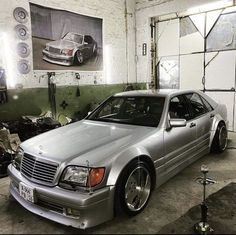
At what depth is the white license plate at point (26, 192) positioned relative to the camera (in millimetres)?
2219

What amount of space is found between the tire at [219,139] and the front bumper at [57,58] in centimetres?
365

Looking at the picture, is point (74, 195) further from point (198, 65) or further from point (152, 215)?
point (198, 65)

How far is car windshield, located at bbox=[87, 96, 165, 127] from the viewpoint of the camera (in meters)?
3.04

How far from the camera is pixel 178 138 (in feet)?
10.0

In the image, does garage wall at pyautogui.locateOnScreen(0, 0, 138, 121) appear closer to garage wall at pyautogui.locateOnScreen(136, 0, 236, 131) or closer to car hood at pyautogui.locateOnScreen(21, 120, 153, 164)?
garage wall at pyautogui.locateOnScreen(136, 0, 236, 131)

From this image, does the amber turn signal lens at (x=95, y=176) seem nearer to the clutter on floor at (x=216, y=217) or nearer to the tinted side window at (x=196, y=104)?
the clutter on floor at (x=216, y=217)

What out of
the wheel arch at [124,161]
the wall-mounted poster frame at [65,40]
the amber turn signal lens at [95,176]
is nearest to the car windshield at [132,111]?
the wheel arch at [124,161]

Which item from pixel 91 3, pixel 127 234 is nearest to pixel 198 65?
pixel 91 3

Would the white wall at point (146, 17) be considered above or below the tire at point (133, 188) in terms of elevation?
above

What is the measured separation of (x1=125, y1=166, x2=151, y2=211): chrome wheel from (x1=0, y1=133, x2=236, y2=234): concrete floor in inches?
4.4

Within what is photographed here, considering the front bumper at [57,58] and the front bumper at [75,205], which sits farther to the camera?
the front bumper at [57,58]

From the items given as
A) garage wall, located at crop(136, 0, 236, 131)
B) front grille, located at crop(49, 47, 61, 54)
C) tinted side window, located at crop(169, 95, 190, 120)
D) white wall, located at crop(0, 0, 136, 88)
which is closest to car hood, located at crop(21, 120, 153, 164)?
tinted side window, located at crop(169, 95, 190, 120)

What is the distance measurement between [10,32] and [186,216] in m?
4.57

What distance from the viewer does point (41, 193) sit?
2172 millimetres
